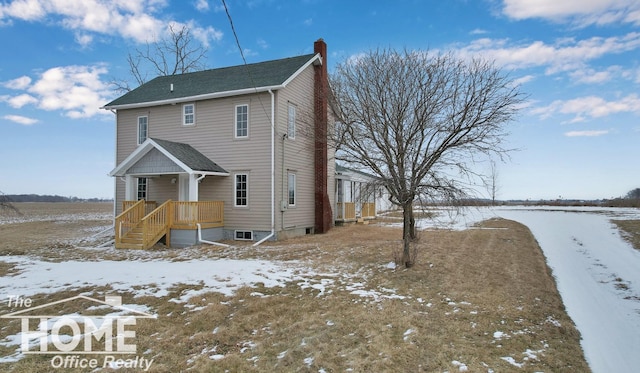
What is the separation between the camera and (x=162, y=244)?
13.8 metres

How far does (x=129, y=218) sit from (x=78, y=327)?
9718 millimetres

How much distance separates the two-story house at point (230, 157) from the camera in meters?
13.9

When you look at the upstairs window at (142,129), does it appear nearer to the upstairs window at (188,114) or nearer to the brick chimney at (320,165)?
the upstairs window at (188,114)

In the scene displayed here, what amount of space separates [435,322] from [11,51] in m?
17.3

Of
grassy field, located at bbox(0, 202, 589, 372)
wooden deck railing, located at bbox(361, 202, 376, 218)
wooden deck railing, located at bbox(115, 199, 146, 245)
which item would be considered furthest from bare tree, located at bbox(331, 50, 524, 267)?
wooden deck railing, located at bbox(361, 202, 376, 218)

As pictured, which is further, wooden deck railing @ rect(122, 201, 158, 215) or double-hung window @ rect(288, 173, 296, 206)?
double-hung window @ rect(288, 173, 296, 206)

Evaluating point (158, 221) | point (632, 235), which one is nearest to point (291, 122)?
point (158, 221)

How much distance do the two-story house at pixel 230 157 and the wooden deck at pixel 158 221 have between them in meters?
0.04

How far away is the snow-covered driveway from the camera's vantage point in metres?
4.67

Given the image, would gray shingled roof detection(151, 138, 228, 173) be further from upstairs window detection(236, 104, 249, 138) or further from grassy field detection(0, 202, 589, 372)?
grassy field detection(0, 202, 589, 372)

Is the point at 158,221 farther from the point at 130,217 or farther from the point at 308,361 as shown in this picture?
the point at 308,361

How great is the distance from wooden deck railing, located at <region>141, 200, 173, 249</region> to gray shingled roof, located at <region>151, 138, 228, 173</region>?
171cm

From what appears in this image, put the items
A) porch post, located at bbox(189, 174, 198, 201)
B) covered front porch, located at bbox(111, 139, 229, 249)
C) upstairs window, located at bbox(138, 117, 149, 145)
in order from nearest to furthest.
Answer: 1. covered front porch, located at bbox(111, 139, 229, 249)
2. porch post, located at bbox(189, 174, 198, 201)
3. upstairs window, located at bbox(138, 117, 149, 145)

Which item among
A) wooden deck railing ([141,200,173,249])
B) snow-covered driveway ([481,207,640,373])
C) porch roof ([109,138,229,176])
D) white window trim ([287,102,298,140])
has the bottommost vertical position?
snow-covered driveway ([481,207,640,373])
